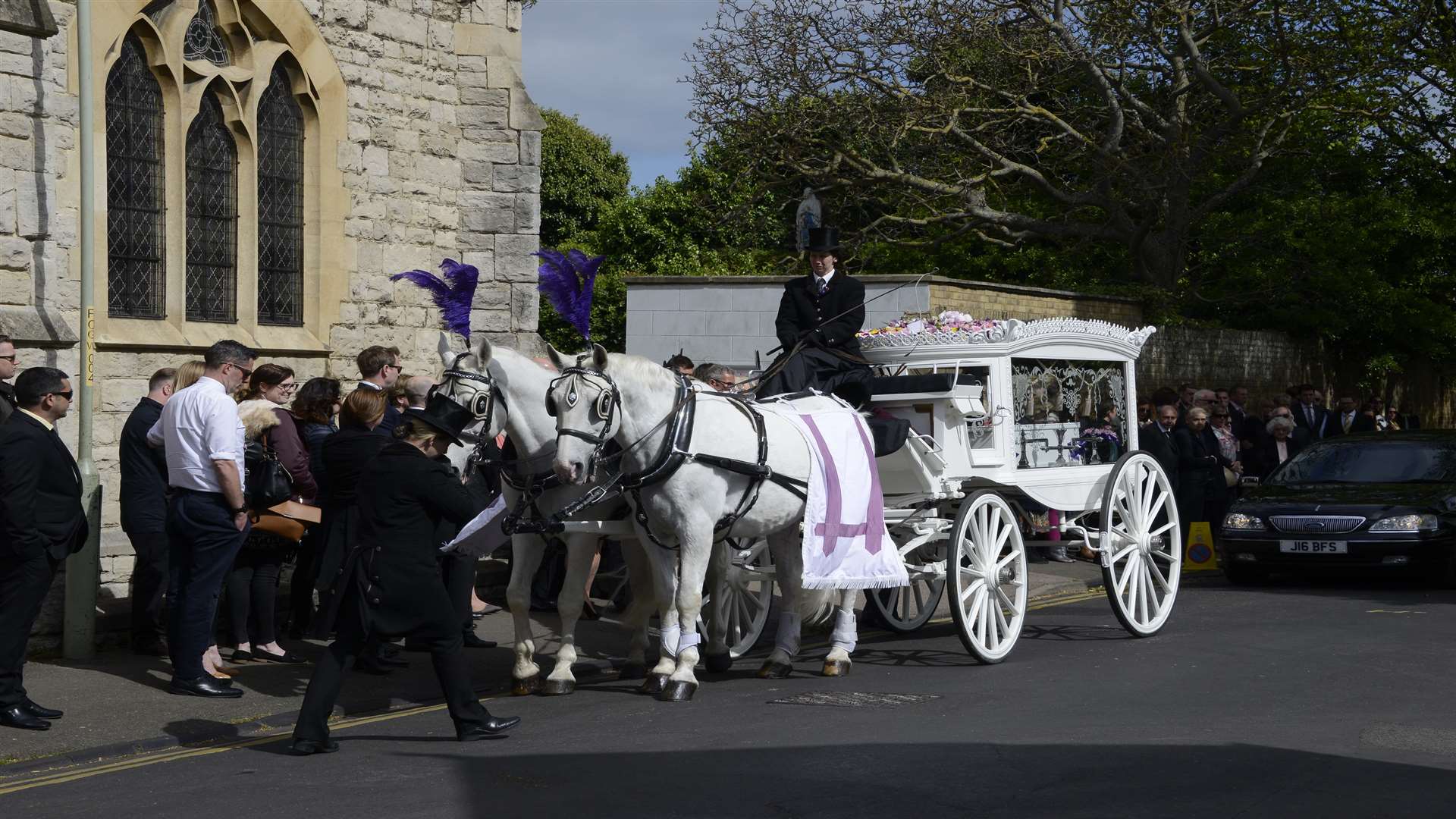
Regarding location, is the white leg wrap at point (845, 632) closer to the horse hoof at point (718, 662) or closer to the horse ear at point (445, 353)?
the horse hoof at point (718, 662)

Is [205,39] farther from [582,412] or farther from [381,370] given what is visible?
[582,412]

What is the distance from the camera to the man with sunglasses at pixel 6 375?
927cm

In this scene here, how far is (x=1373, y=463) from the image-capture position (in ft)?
50.3

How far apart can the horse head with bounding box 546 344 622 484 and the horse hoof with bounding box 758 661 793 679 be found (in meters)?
2.00

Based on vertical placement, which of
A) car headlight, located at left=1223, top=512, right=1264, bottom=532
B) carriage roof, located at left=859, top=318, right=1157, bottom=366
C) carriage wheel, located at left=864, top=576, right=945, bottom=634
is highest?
carriage roof, located at left=859, top=318, right=1157, bottom=366

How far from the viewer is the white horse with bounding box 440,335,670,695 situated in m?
8.54

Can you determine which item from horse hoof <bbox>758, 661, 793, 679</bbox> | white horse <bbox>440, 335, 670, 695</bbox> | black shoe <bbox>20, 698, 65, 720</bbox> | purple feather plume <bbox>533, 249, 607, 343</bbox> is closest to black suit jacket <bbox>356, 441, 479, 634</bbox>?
white horse <bbox>440, 335, 670, 695</bbox>

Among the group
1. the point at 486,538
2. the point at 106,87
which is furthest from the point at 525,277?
the point at 486,538

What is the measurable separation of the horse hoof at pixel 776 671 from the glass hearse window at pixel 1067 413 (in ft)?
7.31

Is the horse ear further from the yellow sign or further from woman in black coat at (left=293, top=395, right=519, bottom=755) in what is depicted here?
the yellow sign

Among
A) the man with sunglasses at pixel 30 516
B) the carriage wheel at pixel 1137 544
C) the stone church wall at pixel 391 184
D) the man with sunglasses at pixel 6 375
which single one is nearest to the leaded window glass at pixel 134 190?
the stone church wall at pixel 391 184

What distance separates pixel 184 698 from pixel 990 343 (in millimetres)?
5429

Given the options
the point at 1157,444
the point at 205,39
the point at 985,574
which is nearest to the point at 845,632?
the point at 985,574

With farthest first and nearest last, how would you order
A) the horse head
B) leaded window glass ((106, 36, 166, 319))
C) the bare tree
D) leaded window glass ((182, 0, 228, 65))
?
the bare tree < leaded window glass ((182, 0, 228, 65)) < leaded window glass ((106, 36, 166, 319)) < the horse head
